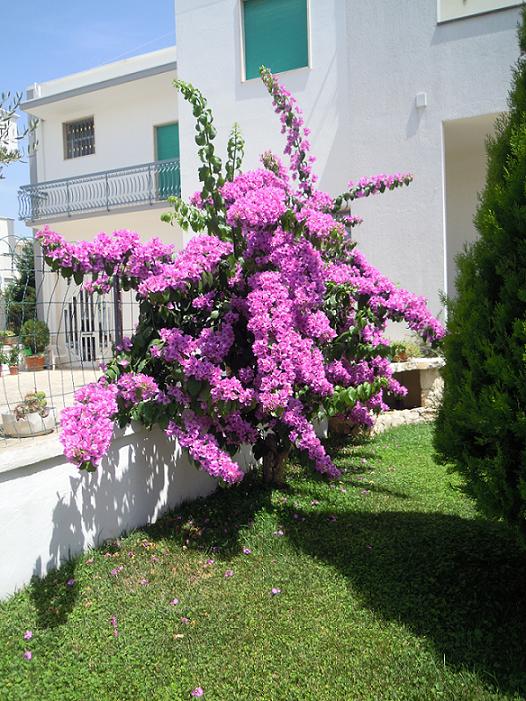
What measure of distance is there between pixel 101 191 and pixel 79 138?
223cm

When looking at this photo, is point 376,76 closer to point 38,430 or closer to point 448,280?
point 448,280

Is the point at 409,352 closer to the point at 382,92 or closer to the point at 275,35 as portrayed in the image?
the point at 382,92

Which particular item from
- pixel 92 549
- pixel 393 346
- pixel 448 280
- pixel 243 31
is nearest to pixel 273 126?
pixel 243 31

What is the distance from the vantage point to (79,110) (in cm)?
1614

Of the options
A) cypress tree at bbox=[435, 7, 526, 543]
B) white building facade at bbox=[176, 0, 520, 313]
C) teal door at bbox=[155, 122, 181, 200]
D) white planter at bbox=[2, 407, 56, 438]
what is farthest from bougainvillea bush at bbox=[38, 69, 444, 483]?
teal door at bbox=[155, 122, 181, 200]

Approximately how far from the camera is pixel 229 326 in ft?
14.2

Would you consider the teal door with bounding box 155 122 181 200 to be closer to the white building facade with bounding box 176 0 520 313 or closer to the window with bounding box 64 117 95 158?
the window with bounding box 64 117 95 158

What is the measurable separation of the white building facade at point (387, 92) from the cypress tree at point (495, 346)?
20.0 ft

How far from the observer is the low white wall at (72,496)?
358 cm

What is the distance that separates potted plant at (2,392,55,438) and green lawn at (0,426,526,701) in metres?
1.59

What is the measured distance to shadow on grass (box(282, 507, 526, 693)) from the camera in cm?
299

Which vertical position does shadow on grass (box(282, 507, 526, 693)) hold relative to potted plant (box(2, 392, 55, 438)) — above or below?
below

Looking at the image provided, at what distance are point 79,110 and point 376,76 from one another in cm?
958

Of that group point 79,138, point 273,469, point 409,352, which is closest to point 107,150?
point 79,138
